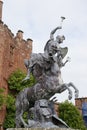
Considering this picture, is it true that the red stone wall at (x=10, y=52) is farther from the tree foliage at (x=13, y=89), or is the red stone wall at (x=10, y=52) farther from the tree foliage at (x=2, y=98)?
the tree foliage at (x=2, y=98)

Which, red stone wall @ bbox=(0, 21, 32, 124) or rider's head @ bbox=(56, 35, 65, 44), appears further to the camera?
red stone wall @ bbox=(0, 21, 32, 124)

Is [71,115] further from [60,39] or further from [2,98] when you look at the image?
[60,39]

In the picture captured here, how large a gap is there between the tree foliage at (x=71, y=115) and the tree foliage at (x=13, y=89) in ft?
20.5

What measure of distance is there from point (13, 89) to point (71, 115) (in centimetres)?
725

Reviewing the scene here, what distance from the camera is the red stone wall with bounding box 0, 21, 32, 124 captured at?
46.7m

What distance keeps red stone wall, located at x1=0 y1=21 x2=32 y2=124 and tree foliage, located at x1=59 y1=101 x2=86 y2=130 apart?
6.94 meters

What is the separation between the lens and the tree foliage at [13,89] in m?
43.9

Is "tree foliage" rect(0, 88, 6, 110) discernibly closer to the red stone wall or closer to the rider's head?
the red stone wall

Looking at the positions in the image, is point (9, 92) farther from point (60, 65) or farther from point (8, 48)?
point (60, 65)

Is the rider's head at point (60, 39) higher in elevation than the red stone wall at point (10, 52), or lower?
lower

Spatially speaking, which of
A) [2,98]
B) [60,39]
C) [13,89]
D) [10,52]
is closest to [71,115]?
[13,89]

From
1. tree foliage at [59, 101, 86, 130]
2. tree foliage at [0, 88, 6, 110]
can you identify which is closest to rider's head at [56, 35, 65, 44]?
tree foliage at [0, 88, 6, 110]

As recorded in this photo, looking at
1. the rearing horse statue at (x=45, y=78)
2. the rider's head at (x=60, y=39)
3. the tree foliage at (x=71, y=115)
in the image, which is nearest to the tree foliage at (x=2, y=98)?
the tree foliage at (x=71, y=115)

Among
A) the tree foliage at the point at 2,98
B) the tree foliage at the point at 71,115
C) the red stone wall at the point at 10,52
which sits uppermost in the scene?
the red stone wall at the point at 10,52
